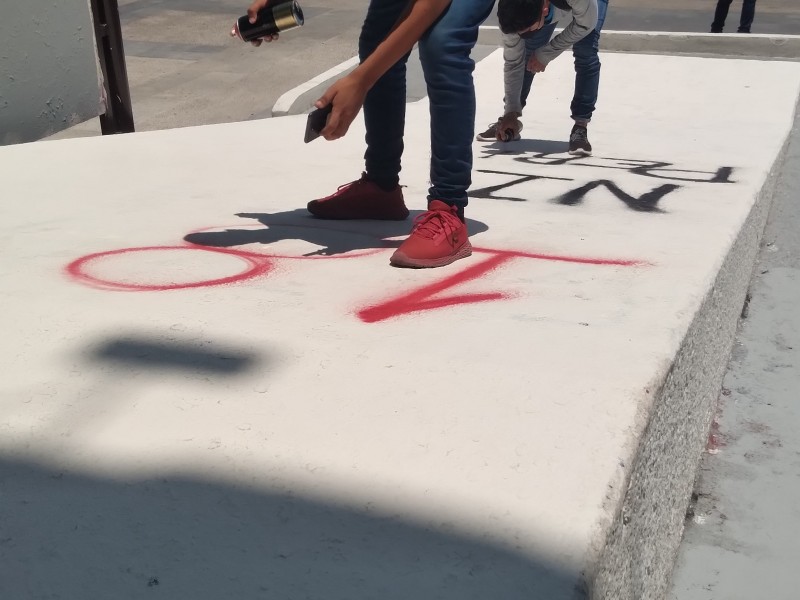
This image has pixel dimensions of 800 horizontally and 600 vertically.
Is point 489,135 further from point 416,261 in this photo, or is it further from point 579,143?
point 416,261

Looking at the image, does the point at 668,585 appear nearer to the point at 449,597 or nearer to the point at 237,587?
the point at 449,597

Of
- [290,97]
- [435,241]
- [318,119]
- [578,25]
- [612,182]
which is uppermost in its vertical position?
[318,119]

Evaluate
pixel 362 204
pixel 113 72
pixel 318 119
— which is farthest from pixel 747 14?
pixel 318 119

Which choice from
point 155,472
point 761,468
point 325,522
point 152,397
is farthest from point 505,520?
point 761,468

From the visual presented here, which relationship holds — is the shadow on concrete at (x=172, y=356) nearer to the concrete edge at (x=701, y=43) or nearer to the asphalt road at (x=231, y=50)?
the asphalt road at (x=231, y=50)

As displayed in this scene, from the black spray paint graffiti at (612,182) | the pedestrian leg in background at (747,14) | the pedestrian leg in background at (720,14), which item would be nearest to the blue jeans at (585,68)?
the black spray paint graffiti at (612,182)

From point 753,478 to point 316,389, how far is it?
1303mm

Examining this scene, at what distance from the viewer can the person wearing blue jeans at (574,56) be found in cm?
467

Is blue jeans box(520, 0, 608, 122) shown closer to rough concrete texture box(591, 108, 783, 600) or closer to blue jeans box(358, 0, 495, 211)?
rough concrete texture box(591, 108, 783, 600)

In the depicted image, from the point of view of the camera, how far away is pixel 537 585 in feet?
4.09

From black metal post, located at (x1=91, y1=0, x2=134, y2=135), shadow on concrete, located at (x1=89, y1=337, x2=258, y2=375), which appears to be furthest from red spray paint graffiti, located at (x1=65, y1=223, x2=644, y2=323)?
Answer: black metal post, located at (x1=91, y1=0, x2=134, y2=135)

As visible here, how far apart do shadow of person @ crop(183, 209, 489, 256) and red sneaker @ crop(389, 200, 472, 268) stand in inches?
9.6

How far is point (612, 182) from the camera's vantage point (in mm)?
4043

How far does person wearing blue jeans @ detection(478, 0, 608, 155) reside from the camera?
467 centimetres
